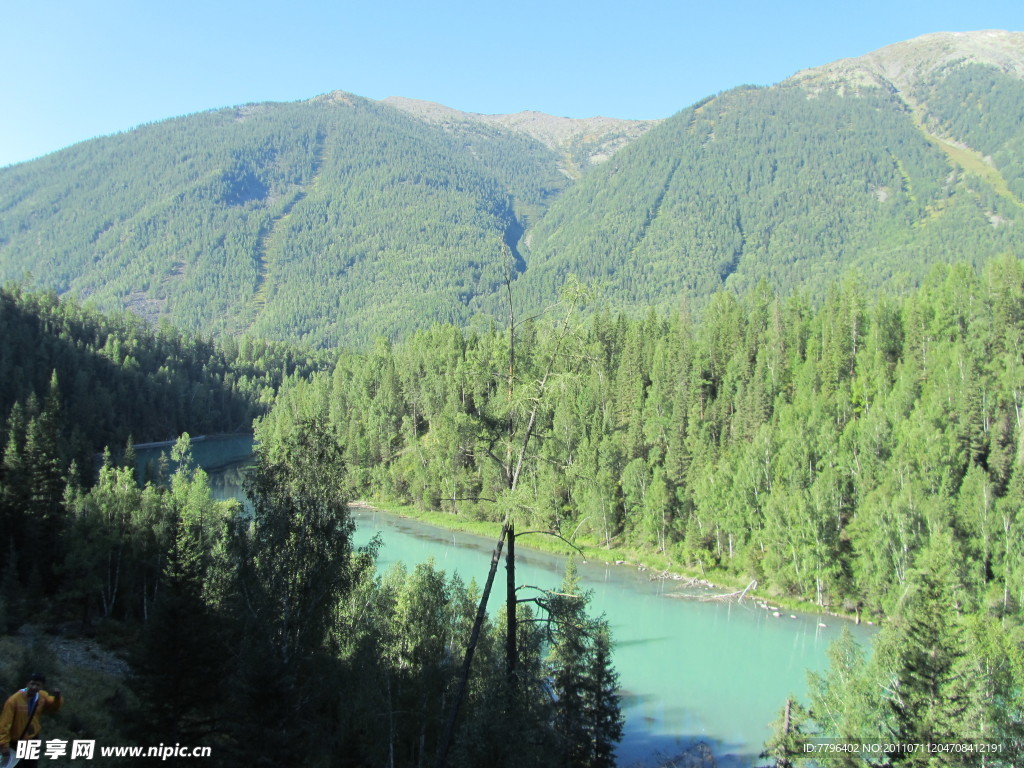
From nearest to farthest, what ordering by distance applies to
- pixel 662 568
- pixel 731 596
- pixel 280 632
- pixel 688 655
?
pixel 280 632
pixel 688 655
pixel 731 596
pixel 662 568

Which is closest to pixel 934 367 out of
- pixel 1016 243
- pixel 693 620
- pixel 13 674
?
pixel 693 620

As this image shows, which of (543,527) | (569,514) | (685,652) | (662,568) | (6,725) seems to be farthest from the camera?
(569,514)

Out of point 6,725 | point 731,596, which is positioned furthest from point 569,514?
point 6,725

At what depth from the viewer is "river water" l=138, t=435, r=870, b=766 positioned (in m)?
28.2

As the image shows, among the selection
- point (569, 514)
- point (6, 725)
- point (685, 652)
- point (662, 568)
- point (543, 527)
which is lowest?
point (662, 568)

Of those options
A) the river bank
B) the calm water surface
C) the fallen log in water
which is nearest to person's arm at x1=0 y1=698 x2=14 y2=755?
the calm water surface

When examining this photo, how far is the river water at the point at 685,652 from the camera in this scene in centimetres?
2817

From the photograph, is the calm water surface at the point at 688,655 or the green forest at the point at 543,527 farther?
the calm water surface at the point at 688,655

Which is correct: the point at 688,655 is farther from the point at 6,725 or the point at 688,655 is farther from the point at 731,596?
the point at 6,725

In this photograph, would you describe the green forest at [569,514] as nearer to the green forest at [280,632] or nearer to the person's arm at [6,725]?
the green forest at [280,632]

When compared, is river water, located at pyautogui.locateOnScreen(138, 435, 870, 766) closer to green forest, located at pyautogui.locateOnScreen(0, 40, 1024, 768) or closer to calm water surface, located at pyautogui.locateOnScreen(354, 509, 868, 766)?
calm water surface, located at pyautogui.locateOnScreen(354, 509, 868, 766)

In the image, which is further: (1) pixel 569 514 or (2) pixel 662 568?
(1) pixel 569 514

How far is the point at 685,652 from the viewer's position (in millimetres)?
37375

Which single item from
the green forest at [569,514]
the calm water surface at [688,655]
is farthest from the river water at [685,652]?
the green forest at [569,514]
